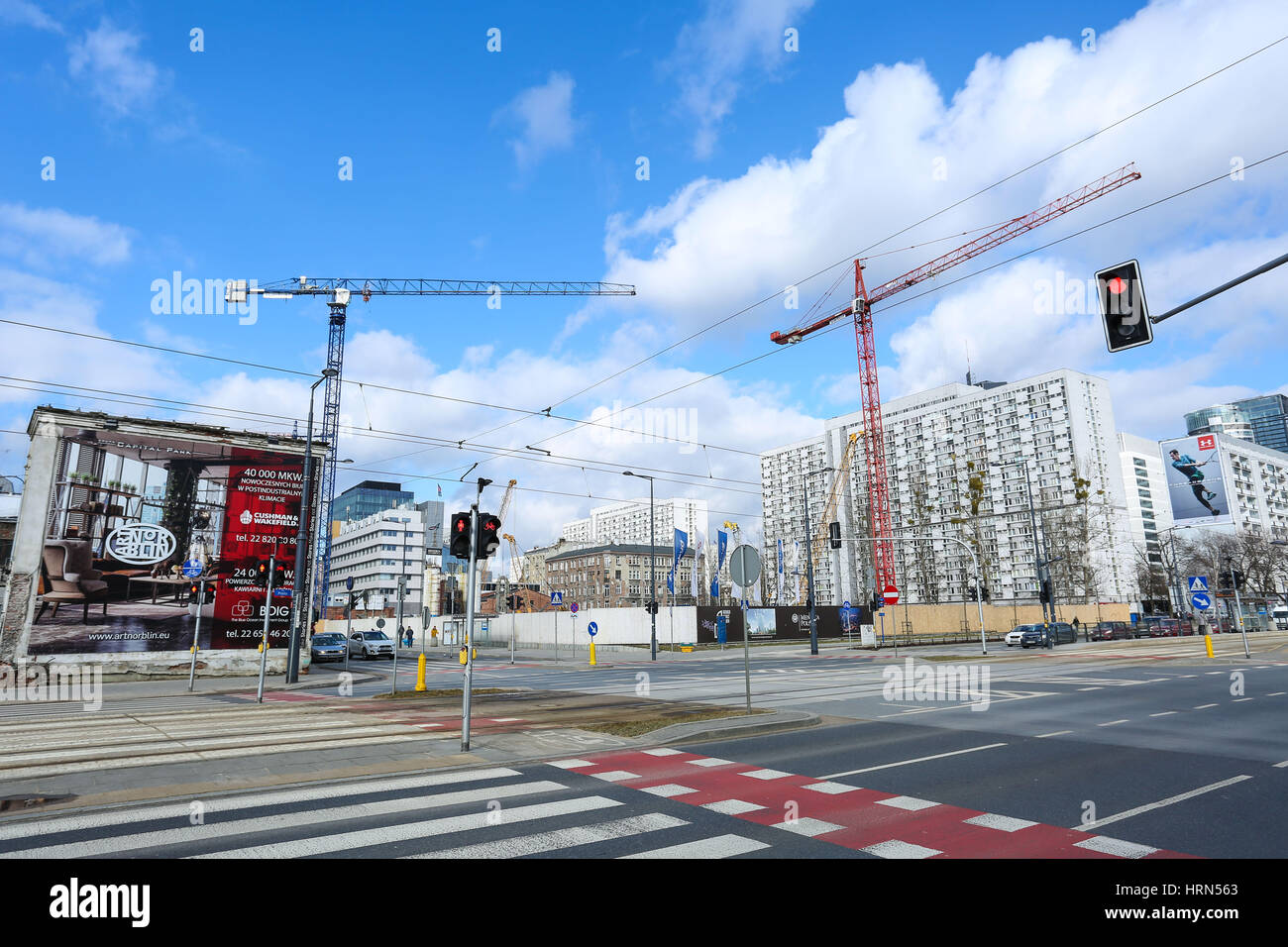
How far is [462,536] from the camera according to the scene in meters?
10.7

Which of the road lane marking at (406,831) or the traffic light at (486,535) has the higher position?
the traffic light at (486,535)

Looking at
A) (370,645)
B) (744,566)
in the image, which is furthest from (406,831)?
(370,645)

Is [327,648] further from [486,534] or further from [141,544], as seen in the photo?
[486,534]

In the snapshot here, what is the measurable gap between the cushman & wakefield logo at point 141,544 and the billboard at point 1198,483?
125299 mm

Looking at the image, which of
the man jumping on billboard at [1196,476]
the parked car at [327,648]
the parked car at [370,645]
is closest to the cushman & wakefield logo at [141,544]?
the parked car at [327,648]

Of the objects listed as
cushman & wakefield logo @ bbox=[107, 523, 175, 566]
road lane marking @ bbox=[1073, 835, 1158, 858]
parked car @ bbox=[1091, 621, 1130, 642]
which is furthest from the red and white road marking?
parked car @ bbox=[1091, 621, 1130, 642]

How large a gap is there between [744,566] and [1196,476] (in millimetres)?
127096

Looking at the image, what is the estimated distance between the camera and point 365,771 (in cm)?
866

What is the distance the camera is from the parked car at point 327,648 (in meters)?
35.9

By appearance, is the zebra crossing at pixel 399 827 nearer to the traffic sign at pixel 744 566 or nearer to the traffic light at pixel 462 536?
the traffic light at pixel 462 536

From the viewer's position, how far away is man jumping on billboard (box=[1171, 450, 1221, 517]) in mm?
109875

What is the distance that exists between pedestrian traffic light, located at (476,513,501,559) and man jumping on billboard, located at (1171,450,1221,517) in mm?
130693

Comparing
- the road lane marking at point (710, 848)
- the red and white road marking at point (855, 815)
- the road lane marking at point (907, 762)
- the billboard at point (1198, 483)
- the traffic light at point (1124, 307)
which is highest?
the billboard at point (1198, 483)

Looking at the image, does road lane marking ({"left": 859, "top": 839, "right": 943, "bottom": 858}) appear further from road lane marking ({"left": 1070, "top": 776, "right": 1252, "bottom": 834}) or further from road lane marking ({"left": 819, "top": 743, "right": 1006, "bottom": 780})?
road lane marking ({"left": 819, "top": 743, "right": 1006, "bottom": 780})
